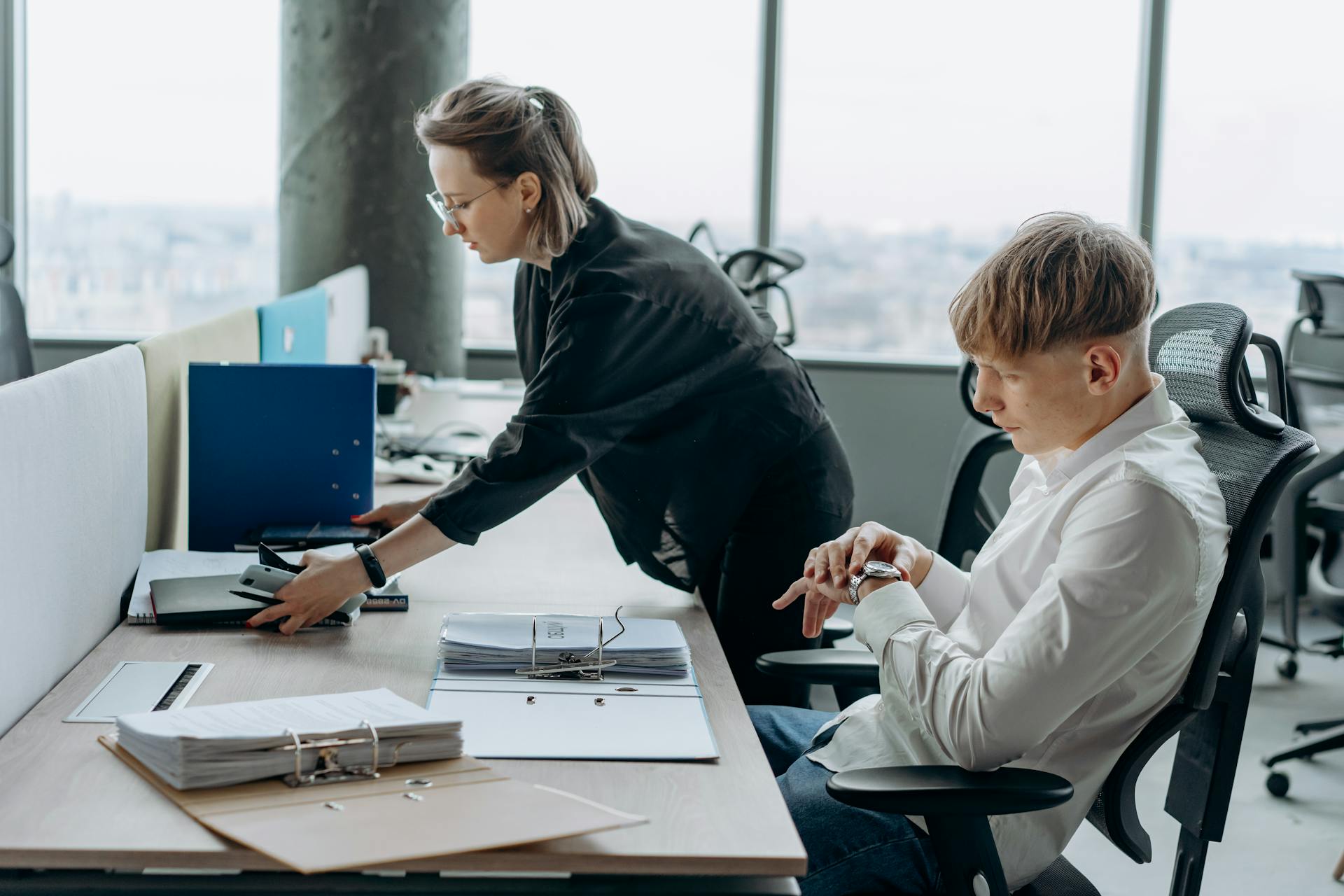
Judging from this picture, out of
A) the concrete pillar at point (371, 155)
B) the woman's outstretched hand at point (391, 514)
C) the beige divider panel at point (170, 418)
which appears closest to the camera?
the beige divider panel at point (170, 418)

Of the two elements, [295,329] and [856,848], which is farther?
[295,329]

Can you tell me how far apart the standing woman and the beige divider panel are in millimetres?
328

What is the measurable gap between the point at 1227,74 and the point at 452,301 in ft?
10.5

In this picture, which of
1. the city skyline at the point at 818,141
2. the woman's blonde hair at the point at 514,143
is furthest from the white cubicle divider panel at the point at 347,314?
the woman's blonde hair at the point at 514,143

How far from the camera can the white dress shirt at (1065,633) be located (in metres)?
1.12

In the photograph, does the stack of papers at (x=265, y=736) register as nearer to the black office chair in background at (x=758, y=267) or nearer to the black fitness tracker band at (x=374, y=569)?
the black fitness tracker band at (x=374, y=569)

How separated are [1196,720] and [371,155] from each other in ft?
11.8

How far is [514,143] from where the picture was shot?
173cm

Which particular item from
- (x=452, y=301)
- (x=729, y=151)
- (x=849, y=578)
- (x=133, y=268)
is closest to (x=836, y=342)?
(x=729, y=151)

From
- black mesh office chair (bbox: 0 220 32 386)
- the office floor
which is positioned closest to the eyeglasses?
the office floor

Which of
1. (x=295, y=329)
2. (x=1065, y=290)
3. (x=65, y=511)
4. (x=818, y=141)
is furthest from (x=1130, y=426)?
(x=818, y=141)

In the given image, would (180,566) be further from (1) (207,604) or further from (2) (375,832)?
(2) (375,832)

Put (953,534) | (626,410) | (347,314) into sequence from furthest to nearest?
(347,314) → (953,534) → (626,410)

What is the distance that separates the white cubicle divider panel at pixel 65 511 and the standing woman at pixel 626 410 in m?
0.22
